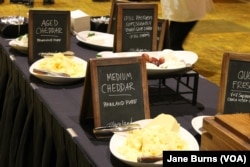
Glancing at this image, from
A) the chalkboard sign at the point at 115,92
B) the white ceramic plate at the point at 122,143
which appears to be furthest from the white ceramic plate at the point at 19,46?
the white ceramic plate at the point at 122,143

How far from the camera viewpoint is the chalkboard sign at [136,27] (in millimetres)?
2164

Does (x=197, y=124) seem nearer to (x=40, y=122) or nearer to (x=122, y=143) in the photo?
(x=122, y=143)

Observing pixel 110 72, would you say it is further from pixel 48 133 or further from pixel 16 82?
pixel 16 82

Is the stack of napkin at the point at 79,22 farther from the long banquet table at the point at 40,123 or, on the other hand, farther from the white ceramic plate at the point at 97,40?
the long banquet table at the point at 40,123

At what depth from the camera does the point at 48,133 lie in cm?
183

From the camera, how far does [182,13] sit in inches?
168

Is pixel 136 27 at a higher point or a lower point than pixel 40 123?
higher

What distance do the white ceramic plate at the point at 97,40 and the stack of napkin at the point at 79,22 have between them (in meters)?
0.16

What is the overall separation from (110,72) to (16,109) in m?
0.87

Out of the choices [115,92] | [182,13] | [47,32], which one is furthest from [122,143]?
[182,13]

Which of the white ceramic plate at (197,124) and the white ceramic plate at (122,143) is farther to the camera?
the white ceramic plate at (197,124)

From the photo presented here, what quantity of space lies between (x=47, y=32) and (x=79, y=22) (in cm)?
67

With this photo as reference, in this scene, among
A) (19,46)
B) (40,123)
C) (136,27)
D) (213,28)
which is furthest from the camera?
(213,28)

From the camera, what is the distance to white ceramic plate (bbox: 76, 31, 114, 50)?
258cm
